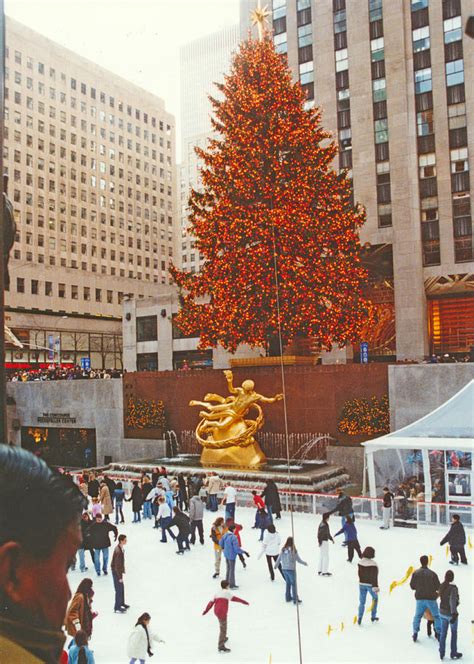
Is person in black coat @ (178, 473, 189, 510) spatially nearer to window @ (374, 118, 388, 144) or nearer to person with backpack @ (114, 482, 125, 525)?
person with backpack @ (114, 482, 125, 525)

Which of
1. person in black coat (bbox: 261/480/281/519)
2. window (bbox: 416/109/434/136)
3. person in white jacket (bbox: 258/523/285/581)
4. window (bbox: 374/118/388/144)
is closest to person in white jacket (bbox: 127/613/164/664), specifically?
person in white jacket (bbox: 258/523/285/581)

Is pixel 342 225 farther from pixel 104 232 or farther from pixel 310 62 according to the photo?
pixel 104 232

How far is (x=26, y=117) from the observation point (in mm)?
64188

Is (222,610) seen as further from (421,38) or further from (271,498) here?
(421,38)

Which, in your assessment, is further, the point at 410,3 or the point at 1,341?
the point at 410,3

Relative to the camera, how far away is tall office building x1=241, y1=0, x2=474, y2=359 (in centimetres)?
3766

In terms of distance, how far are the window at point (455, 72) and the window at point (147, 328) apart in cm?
2441

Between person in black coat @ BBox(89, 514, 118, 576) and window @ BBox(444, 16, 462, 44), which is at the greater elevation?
window @ BBox(444, 16, 462, 44)

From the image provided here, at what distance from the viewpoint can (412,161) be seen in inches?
1512

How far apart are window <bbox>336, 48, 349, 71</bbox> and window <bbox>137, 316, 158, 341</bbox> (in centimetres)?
2082

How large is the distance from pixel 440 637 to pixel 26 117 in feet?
216

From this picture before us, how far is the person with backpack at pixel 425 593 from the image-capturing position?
8.36 metres

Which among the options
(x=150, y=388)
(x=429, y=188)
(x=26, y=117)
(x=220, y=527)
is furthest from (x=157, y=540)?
(x=26, y=117)

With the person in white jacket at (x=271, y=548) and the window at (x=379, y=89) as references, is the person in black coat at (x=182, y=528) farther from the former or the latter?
the window at (x=379, y=89)
